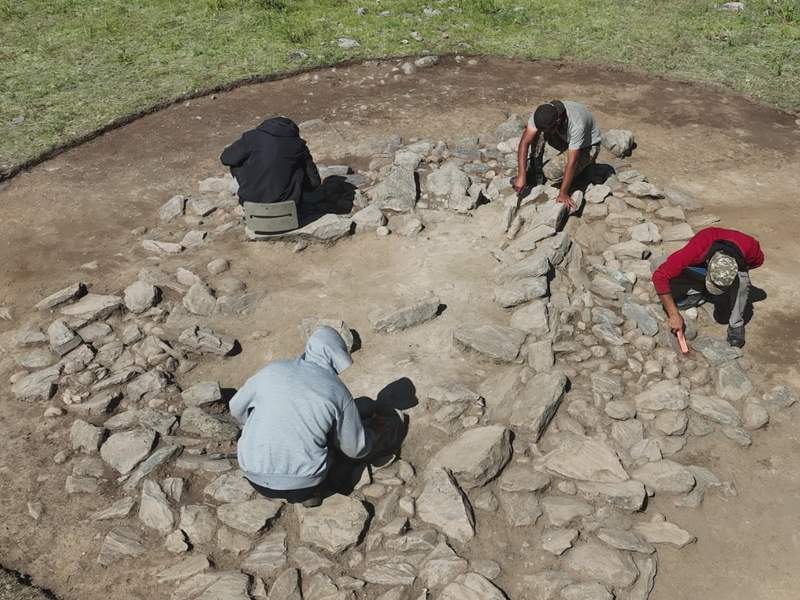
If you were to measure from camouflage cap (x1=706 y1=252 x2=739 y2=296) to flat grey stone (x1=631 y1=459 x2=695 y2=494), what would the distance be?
173 centimetres

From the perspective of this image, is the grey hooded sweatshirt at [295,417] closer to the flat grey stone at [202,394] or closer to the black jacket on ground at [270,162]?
the flat grey stone at [202,394]

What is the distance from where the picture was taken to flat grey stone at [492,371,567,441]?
6357mm

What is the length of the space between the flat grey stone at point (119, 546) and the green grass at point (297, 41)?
7.52 metres

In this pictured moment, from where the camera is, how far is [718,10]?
15.0m

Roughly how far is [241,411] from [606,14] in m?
12.5

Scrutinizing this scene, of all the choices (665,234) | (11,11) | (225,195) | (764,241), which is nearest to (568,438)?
(665,234)

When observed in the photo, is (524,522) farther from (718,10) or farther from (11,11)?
(11,11)

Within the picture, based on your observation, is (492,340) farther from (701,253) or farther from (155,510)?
(155,510)

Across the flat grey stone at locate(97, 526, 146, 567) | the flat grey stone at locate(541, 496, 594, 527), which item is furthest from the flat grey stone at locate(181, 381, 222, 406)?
the flat grey stone at locate(541, 496, 594, 527)

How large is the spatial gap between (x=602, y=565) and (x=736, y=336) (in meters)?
2.95

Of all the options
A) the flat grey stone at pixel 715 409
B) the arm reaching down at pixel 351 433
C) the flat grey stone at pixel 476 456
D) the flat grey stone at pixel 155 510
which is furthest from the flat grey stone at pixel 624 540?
the flat grey stone at pixel 155 510

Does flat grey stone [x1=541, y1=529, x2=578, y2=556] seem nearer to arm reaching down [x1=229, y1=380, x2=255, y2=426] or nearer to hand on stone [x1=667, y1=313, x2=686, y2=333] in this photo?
arm reaching down [x1=229, y1=380, x2=255, y2=426]

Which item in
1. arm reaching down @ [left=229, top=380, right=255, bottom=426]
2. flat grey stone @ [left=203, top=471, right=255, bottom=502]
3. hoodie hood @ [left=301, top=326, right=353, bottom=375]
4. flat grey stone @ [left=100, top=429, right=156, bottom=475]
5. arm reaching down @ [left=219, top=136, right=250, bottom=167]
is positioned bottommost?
flat grey stone @ [left=203, top=471, right=255, bottom=502]

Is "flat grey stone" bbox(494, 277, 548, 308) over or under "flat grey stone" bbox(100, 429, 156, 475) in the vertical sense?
over
